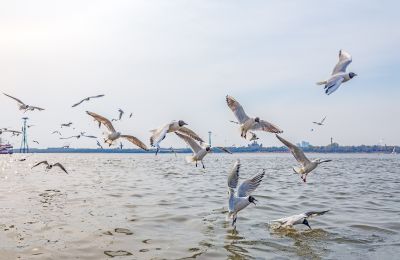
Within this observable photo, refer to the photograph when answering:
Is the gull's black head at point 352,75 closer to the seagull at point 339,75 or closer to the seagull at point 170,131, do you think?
the seagull at point 339,75

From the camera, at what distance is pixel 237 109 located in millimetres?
11500

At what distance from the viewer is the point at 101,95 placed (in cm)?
1656

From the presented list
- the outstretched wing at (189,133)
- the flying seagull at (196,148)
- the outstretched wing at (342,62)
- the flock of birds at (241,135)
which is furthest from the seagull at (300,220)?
the outstretched wing at (342,62)

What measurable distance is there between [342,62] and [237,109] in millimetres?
3129

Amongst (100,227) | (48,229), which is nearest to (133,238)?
(100,227)

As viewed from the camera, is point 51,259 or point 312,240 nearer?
point 51,259

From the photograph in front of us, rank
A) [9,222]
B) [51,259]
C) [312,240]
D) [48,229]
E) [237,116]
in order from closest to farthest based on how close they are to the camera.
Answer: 1. [51,259]
2. [237,116]
3. [312,240]
4. [48,229]
5. [9,222]

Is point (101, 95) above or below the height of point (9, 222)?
above

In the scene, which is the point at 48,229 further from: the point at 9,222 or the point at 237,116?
the point at 237,116

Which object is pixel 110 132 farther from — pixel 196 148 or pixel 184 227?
pixel 184 227

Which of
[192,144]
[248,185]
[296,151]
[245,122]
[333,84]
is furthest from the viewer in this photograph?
[192,144]

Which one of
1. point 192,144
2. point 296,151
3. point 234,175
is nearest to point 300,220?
point 296,151

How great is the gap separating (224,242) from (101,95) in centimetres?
738

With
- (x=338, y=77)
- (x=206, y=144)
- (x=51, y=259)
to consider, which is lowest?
(x=51, y=259)
